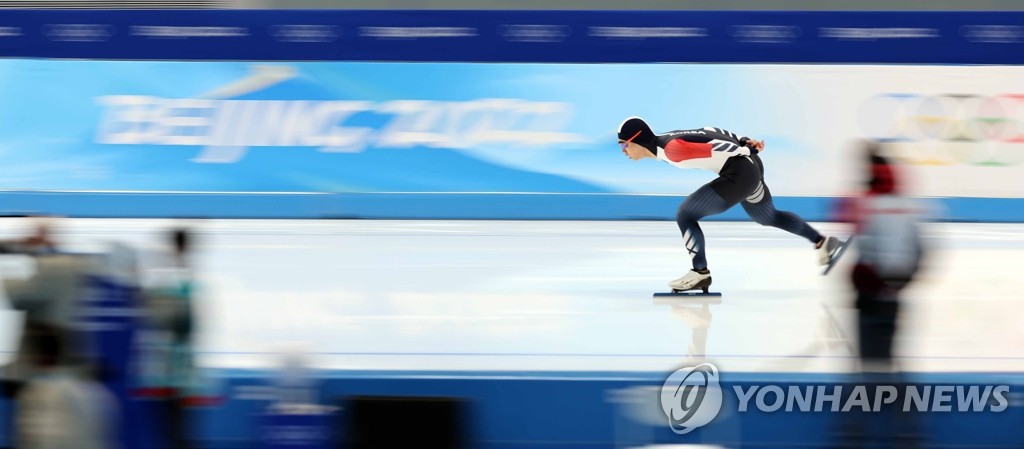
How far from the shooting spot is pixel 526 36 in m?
10.9

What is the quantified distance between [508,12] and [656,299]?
473 cm

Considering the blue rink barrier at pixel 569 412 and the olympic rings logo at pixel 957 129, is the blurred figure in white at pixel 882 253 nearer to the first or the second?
the blue rink barrier at pixel 569 412

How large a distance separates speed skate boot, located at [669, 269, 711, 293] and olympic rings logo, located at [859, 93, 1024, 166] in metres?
4.32

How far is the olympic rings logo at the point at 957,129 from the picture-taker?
10484 millimetres

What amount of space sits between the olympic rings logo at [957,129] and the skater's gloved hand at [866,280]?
266 inches

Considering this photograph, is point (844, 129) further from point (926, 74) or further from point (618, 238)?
point (618, 238)

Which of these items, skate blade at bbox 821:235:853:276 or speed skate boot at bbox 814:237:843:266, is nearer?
skate blade at bbox 821:235:853:276

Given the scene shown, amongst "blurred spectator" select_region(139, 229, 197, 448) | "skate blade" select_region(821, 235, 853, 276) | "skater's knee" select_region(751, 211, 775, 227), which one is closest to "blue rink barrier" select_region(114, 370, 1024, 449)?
"blurred spectator" select_region(139, 229, 197, 448)

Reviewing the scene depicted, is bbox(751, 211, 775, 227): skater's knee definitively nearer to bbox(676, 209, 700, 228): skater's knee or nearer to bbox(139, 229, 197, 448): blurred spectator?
bbox(676, 209, 700, 228): skater's knee

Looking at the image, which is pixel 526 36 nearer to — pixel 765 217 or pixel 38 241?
pixel 765 217

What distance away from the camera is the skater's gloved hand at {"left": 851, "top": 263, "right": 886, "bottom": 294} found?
4.07 m

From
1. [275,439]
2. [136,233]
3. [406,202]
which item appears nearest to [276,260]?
[136,233]

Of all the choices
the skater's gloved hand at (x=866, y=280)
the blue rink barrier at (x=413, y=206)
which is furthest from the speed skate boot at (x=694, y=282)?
the blue rink barrier at (x=413, y=206)

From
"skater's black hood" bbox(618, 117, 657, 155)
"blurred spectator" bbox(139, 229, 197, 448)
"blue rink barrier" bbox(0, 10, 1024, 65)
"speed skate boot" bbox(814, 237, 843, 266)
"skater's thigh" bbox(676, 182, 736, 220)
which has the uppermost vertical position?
"blue rink barrier" bbox(0, 10, 1024, 65)
